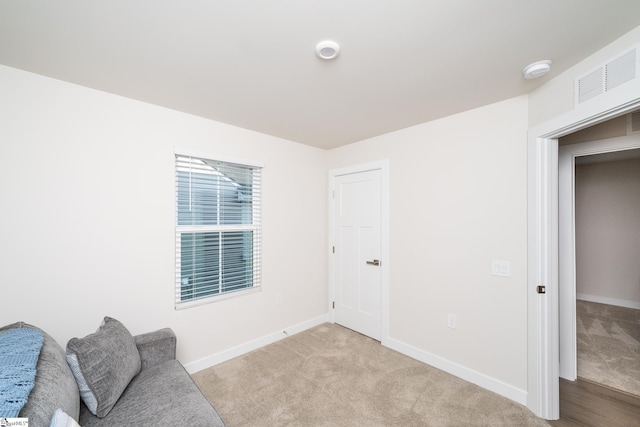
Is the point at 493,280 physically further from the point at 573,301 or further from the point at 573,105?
the point at 573,105

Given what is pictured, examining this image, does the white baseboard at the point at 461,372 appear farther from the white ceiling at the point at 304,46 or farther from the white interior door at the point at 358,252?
the white ceiling at the point at 304,46

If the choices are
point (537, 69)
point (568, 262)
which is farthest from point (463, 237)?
point (537, 69)

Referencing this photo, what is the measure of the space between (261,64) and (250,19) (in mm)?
377

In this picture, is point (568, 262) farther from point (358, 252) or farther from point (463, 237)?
point (358, 252)

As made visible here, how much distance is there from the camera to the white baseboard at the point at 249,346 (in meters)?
2.49

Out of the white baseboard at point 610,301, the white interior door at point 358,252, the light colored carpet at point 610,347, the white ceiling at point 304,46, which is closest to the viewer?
the white ceiling at point 304,46

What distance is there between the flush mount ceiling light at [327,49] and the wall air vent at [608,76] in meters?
1.51

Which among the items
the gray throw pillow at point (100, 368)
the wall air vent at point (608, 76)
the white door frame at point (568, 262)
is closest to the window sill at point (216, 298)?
the gray throw pillow at point (100, 368)

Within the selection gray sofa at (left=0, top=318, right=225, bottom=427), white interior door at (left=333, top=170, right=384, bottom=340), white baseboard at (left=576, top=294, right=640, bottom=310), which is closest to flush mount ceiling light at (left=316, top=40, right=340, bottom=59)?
white interior door at (left=333, top=170, right=384, bottom=340)

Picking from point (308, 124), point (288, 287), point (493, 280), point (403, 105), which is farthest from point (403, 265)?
point (308, 124)

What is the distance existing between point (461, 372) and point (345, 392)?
3.62 ft

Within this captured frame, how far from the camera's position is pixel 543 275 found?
192 cm

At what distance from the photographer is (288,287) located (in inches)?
130

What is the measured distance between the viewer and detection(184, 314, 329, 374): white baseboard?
2492 mm
